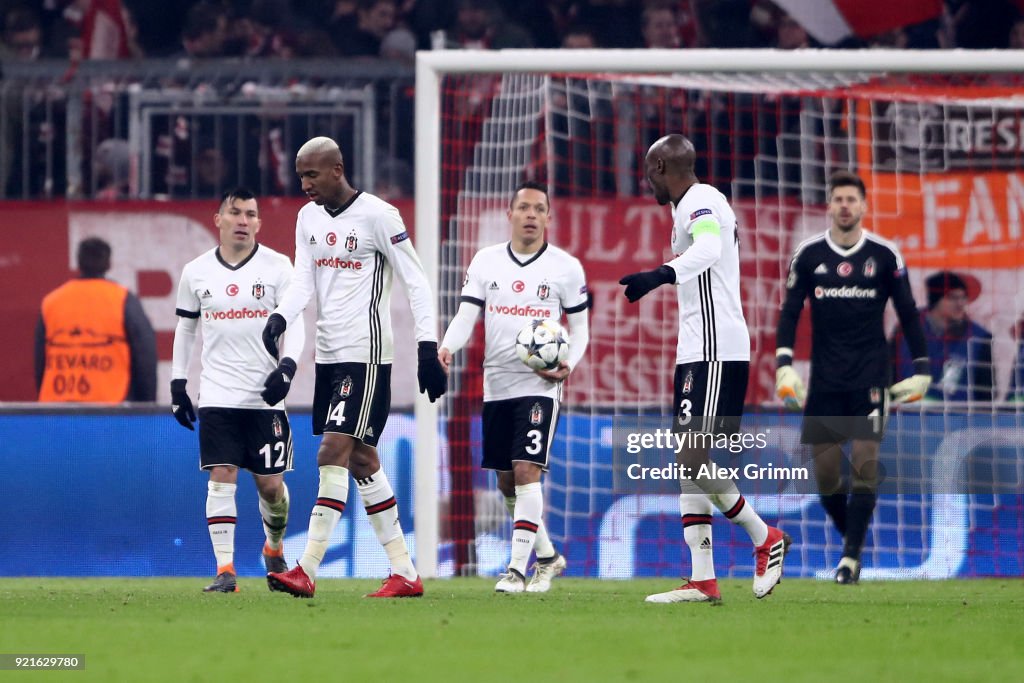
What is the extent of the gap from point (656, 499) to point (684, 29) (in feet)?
20.2

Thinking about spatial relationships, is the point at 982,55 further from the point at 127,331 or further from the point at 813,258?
the point at 127,331

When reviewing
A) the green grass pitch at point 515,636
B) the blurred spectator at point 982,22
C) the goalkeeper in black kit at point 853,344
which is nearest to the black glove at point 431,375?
the green grass pitch at point 515,636

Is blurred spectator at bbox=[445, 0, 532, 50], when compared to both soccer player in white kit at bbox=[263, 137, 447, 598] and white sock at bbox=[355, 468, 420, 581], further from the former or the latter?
white sock at bbox=[355, 468, 420, 581]

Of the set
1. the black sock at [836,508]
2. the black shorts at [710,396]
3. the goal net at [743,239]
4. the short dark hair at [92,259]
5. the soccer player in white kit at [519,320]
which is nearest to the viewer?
the black shorts at [710,396]

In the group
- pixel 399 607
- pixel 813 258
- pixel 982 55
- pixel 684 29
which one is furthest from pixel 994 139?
pixel 399 607

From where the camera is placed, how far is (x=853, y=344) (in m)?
9.12

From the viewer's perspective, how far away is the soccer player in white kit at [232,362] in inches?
332

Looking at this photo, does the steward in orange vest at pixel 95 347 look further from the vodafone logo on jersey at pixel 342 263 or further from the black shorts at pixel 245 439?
the vodafone logo on jersey at pixel 342 263

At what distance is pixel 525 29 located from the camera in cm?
1510

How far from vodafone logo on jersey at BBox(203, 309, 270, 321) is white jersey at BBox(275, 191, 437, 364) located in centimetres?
112

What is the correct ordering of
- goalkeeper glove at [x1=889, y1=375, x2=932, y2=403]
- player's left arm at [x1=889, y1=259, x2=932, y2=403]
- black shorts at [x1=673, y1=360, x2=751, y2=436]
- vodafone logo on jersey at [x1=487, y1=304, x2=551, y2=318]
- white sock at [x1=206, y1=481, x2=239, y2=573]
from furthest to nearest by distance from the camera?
player's left arm at [x1=889, y1=259, x2=932, y2=403], goalkeeper glove at [x1=889, y1=375, x2=932, y2=403], white sock at [x1=206, y1=481, x2=239, y2=573], vodafone logo on jersey at [x1=487, y1=304, x2=551, y2=318], black shorts at [x1=673, y1=360, x2=751, y2=436]

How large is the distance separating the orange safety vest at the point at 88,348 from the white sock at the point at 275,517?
2.65 metres

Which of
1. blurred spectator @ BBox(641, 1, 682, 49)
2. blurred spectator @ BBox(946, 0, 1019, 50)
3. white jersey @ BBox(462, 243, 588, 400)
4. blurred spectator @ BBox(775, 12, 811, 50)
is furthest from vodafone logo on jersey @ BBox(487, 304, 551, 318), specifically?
blurred spectator @ BBox(946, 0, 1019, 50)

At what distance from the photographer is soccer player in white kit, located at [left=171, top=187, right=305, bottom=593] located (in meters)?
8.43
